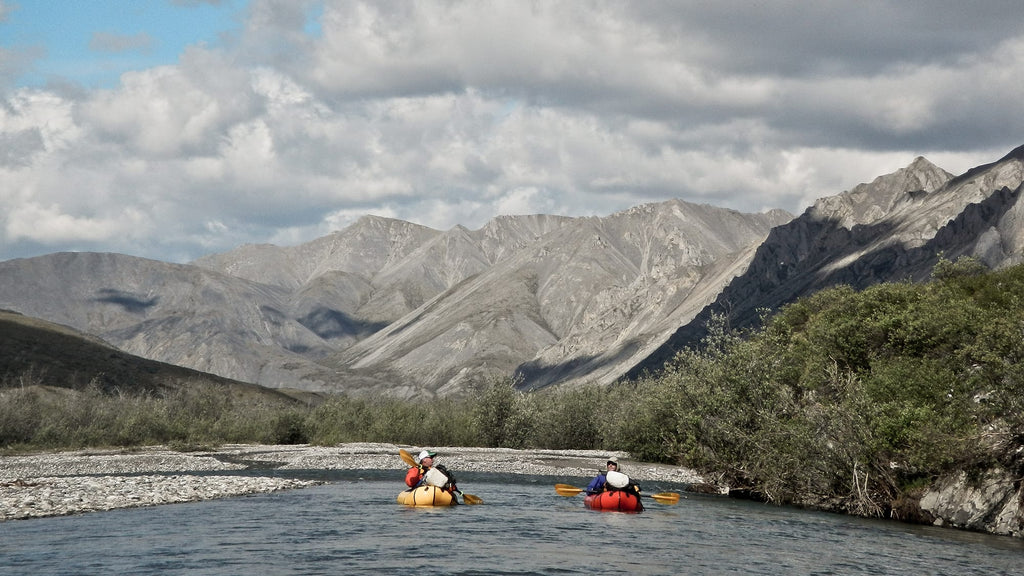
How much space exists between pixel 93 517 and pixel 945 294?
60566 mm

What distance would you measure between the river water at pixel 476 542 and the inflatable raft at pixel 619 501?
0.83 meters

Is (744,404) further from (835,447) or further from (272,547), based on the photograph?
(272,547)

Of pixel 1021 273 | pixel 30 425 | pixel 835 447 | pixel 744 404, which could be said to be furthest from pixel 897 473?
pixel 30 425

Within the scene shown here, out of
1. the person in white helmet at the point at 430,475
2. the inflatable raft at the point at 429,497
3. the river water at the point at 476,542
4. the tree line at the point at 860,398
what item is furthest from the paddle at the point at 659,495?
the inflatable raft at the point at 429,497

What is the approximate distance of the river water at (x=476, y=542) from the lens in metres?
33.2

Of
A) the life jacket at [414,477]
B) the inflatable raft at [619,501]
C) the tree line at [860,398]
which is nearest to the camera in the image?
the tree line at [860,398]

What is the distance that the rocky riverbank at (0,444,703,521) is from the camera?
50.5 metres

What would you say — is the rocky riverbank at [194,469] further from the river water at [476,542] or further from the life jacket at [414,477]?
the life jacket at [414,477]

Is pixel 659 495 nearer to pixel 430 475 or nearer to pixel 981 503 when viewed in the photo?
pixel 430 475

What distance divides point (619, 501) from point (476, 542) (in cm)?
1483

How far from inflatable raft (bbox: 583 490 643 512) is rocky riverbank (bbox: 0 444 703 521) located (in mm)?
22570

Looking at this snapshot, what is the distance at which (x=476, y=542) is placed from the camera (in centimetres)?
3897

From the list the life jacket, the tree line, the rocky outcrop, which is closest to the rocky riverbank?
the tree line

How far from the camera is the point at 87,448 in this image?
368ft
